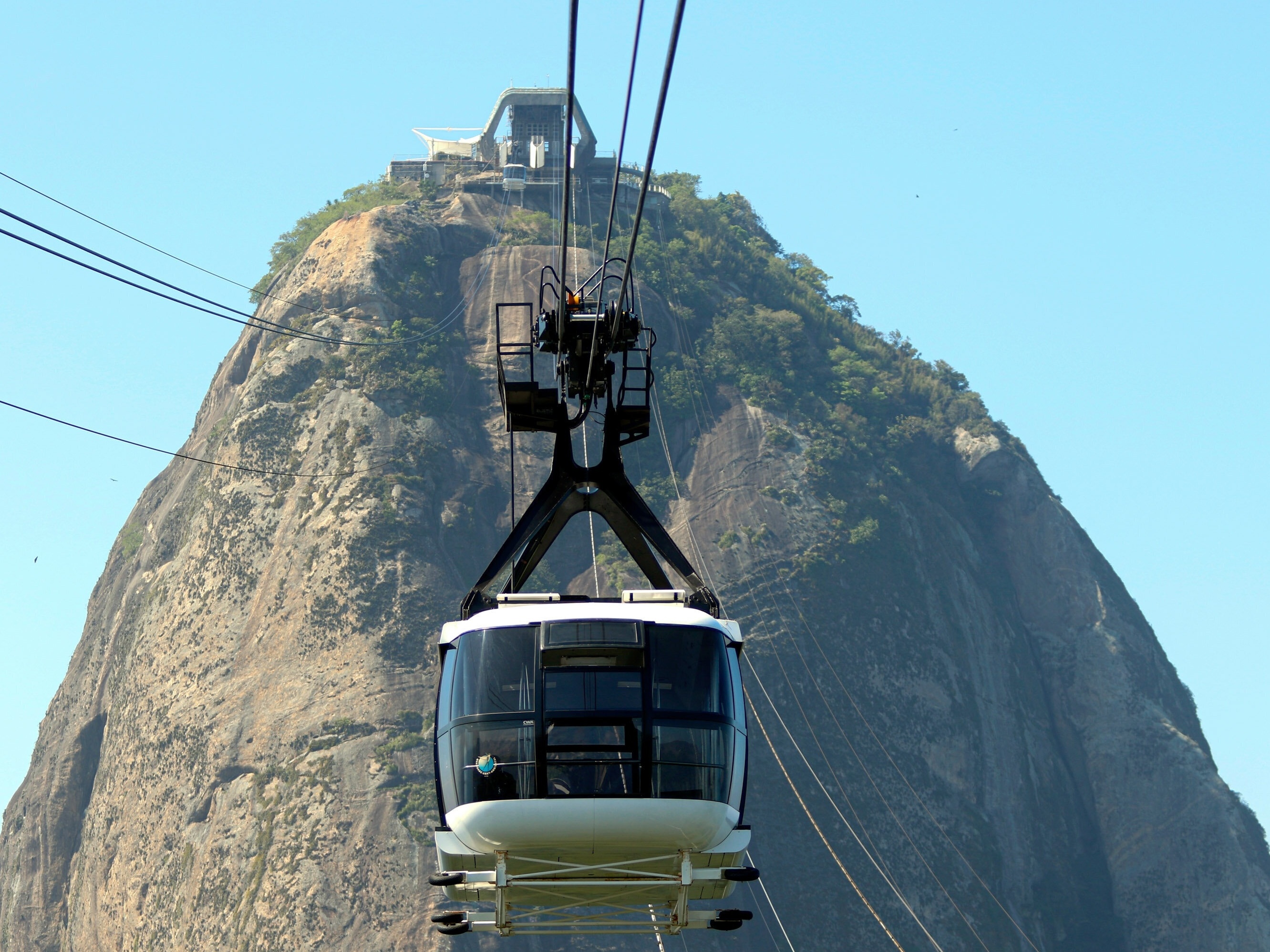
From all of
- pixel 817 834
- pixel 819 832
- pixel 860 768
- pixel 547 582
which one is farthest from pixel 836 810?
pixel 547 582

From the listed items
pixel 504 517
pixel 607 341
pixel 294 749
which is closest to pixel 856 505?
pixel 504 517

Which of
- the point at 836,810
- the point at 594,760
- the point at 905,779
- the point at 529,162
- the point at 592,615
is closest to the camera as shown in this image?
the point at 594,760

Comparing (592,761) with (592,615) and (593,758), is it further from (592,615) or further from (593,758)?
(592,615)

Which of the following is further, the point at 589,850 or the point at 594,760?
the point at 594,760

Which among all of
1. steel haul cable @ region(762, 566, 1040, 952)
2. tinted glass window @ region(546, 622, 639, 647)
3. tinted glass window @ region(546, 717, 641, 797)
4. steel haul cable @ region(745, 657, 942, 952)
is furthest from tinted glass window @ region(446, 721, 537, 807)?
steel haul cable @ region(762, 566, 1040, 952)

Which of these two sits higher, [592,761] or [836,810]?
[836,810]

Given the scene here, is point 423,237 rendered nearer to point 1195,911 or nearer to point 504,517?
point 504,517

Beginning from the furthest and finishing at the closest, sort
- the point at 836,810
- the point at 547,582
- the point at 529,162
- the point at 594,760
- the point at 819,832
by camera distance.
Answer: the point at 529,162
the point at 547,582
the point at 836,810
the point at 819,832
the point at 594,760
